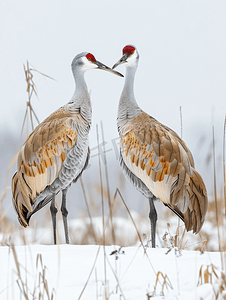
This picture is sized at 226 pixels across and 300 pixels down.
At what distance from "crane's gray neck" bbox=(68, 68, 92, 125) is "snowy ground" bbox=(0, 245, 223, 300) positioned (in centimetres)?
178

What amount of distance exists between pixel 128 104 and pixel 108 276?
2.33 meters

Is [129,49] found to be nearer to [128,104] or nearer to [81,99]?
[128,104]

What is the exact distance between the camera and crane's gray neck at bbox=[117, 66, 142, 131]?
391 centimetres

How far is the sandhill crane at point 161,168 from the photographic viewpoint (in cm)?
314

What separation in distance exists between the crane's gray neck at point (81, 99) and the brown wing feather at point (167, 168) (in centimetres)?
62

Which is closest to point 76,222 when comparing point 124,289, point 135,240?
point 135,240

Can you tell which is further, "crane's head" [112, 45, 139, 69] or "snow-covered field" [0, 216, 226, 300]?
"crane's head" [112, 45, 139, 69]

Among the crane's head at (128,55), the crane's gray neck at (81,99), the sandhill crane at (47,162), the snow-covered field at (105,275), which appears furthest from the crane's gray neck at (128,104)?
the snow-covered field at (105,275)

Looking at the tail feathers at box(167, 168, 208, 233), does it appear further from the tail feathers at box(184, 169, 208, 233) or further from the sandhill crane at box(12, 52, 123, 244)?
the sandhill crane at box(12, 52, 123, 244)

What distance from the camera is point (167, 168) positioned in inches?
128

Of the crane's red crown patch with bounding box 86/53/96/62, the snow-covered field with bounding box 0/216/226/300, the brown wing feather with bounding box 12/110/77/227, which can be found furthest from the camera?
the crane's red crown patch with bounding box 86/53/96/62

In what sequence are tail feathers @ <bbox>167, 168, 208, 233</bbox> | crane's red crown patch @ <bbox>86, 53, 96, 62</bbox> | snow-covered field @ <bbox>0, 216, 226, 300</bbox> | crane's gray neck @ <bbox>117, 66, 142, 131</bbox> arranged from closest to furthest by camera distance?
1. snow-covered field @ <bbox>0, 216, 226, 300</bbox>
2. tail feathers @ <bbox>167, 168, 208, 233</bbox>
3. crane's gray neck @ <bbox>117, 66, 142, 131</bbox>
4. crane's red crown patch @ <bbox>86, 53, 96, 62</bbox>

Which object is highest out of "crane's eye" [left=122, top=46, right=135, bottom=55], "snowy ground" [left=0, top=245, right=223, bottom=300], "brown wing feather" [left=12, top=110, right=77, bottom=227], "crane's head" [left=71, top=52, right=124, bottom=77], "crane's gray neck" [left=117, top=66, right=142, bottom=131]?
"crane's eye" [left=122, top=46, right=135, bottom=55]

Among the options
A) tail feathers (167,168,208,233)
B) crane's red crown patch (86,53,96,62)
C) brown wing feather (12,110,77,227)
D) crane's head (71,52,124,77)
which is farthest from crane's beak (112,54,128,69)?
tail feathers (167,168,208,233)
